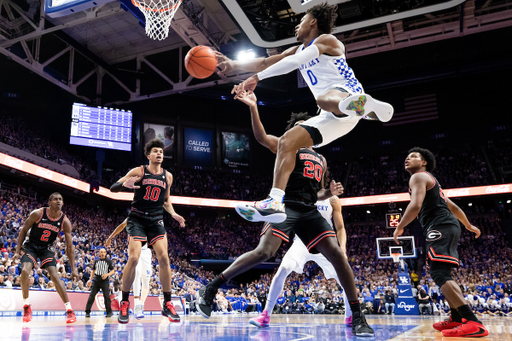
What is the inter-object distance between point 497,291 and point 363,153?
15437 mm

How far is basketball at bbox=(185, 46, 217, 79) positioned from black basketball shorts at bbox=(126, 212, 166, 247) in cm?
220

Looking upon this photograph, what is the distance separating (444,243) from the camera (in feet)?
13.7

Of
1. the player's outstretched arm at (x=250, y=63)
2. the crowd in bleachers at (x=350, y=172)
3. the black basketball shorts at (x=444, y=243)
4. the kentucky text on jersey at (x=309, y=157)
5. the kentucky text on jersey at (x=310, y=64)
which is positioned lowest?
the black basketball shorts at (x=444, y=243)

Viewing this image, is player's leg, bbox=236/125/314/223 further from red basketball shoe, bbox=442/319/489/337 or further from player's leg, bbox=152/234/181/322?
player's leg, bbox=152/234/181/322

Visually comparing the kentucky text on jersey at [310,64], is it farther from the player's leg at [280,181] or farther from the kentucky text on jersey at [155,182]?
the kentucky text on jersey at [155,182]

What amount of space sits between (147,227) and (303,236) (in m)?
2.54

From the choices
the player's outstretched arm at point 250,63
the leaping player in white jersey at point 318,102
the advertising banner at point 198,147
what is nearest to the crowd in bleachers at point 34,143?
the advertising banner at point 198,147

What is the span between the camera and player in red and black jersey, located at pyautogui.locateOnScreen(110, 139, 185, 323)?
5238 mm

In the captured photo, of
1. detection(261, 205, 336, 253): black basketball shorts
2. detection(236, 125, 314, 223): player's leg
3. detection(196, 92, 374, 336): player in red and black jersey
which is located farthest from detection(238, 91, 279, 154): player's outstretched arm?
detection(261, 205, 336, 253): black basketball shorts

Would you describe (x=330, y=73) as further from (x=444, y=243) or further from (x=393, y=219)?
(x=393, y=219)

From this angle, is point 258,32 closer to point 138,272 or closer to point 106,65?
point 138,272

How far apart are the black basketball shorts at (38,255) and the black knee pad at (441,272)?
548cm

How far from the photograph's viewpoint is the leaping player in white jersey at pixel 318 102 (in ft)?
10.7

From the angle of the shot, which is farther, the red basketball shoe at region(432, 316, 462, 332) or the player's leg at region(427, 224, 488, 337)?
the red basketball shoe at region(432, 316, 462, 332)
